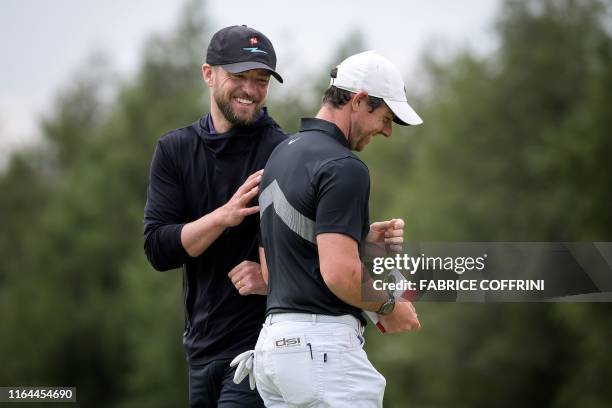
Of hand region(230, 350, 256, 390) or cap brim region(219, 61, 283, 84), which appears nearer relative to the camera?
hand region(230, 350, 256, 390)

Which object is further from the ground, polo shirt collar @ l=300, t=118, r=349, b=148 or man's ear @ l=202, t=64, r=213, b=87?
man's ear @ l=202, t=64, r=213, b=87

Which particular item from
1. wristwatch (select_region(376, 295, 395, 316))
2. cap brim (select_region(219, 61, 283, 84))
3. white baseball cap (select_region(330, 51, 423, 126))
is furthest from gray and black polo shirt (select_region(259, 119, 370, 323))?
cap brim (select_region(219, 61, 283, 84))

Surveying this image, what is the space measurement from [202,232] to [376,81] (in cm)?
125

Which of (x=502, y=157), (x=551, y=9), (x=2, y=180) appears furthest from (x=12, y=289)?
(x=551, y=9)

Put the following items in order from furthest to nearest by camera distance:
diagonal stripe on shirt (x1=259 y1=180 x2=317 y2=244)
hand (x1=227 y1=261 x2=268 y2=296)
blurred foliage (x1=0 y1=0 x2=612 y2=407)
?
blurred foliage (x1=0 y1=0 x2=612 y2=407) < hand (x1=227 y1=261 x2=268 y2=296) < diagonal stripe on shirt (x1=259 y1=180 x2=317 y2=244)

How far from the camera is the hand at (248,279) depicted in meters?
5.87

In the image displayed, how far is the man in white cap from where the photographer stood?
5.02m

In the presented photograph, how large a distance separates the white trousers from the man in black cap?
2.32 ft

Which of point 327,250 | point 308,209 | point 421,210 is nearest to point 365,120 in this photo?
point 308,209

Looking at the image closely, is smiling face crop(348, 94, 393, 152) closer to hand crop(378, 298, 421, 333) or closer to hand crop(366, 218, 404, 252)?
hand crop(366, 218, 404, 252)

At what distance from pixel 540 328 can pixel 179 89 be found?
21.8 m

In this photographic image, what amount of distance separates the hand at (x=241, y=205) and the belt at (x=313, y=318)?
2.18ft

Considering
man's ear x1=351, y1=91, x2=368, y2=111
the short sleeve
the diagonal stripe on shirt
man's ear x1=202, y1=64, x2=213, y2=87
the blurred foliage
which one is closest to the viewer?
the short sleeve

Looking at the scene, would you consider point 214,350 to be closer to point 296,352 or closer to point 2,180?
point 296,352
